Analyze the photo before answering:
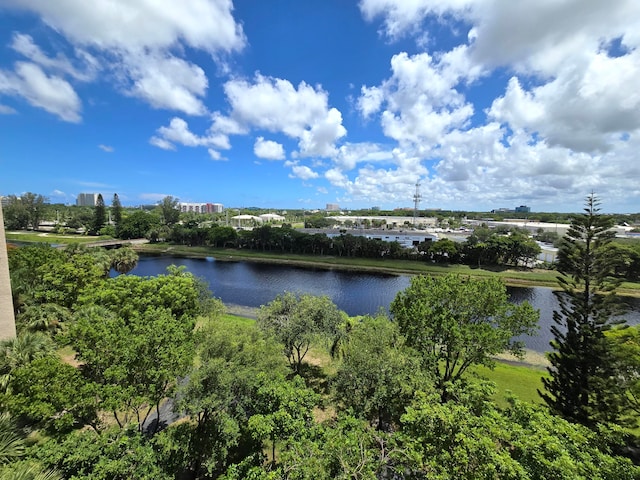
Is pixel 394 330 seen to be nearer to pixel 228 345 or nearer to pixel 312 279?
pixel 228 345

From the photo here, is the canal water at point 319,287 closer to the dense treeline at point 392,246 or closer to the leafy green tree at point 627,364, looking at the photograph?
the dense treeline at point 392,246

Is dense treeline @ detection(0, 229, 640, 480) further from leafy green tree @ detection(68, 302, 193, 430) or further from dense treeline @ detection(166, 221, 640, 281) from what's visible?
dense treeline @ detection(166, 221, 640, 281)

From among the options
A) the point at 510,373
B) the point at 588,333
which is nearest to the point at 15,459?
the point at 588,333

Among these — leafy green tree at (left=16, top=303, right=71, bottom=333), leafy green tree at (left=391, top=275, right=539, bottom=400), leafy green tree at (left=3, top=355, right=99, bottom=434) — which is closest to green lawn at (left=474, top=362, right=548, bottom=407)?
leafy green tree at (left=391, top=275, right=539, bottom=400)

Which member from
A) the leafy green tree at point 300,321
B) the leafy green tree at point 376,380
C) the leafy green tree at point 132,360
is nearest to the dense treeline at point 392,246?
the leafy green tree at point 300,321

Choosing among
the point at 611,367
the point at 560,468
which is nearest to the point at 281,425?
the point at 560,468
